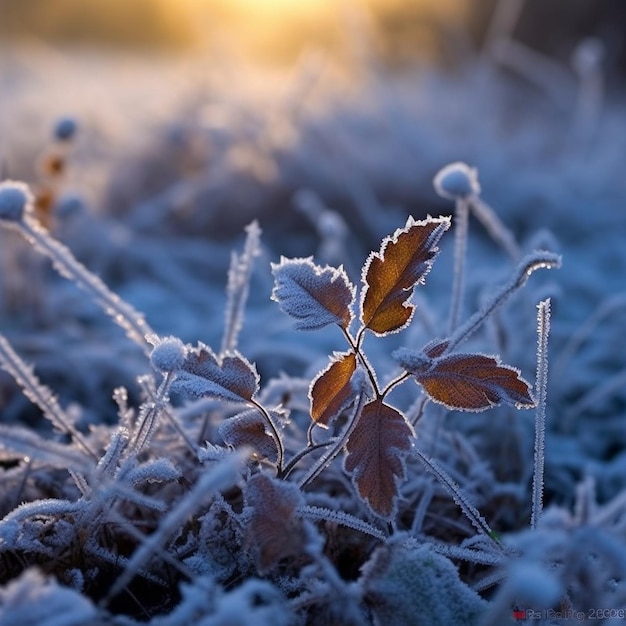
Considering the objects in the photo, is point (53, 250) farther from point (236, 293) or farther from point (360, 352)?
point (360, 352)

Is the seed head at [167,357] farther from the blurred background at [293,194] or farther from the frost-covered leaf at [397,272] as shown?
the blurred background at [293,194]

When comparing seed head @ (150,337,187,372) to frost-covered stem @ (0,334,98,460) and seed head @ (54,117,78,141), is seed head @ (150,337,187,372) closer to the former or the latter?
frost-covered stem @ (0,334,98,460)

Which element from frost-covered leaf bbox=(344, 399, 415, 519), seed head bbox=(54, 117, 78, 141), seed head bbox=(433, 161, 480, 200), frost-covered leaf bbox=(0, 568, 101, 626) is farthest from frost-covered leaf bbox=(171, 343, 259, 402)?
seed head bbox=(54, 117, 78, 141)

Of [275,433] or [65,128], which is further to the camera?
[65,128]

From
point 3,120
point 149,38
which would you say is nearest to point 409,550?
point 3,120

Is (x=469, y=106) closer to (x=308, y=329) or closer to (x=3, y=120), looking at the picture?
(x=3, y=120)

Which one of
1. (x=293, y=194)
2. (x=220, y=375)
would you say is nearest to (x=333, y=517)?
(x=220, y=375)
